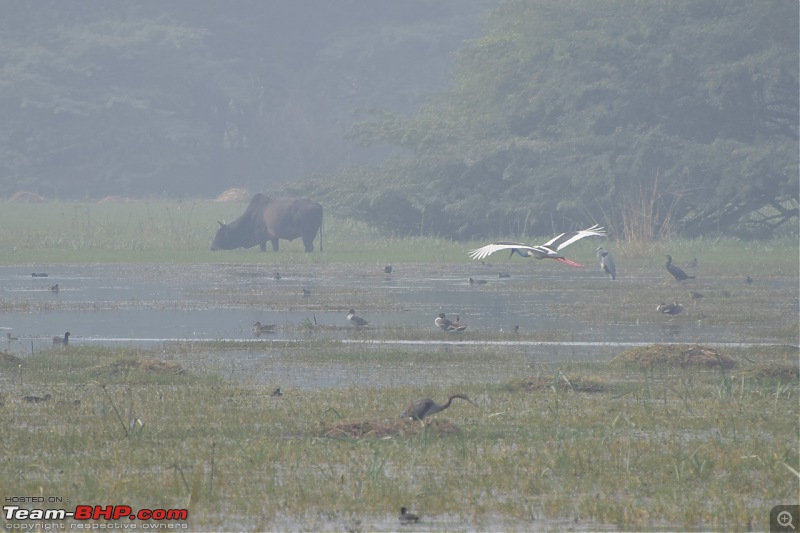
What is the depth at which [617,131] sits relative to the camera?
39.2 meters

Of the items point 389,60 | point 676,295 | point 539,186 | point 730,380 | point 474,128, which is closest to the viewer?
point 730,380

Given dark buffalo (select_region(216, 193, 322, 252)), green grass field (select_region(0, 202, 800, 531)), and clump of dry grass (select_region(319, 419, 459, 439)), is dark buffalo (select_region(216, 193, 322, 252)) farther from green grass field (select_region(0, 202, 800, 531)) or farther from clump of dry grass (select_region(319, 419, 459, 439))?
clump of dry grass (select_region(319, 419, 459, 439))

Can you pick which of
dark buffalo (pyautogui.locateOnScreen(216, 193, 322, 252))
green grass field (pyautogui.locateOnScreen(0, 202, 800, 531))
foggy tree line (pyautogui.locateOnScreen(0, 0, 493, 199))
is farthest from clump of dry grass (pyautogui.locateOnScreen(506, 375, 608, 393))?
foggy tree line (pyautogui.locateOnScreen(0, 0, 493, 199))

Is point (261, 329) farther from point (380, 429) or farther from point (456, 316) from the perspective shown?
point (380, 429)

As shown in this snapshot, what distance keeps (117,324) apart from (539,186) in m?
20.8

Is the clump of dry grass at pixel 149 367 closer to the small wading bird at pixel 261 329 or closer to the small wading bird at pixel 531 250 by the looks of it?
the small wading bird at pixel 261 329

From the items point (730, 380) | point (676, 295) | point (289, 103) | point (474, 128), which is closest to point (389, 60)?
point (289, 103)

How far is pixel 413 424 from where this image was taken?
33.9 ft

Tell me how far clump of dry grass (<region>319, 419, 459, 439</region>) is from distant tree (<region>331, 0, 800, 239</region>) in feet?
85.7

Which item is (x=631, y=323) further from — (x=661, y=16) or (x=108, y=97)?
(x=108, y=97)

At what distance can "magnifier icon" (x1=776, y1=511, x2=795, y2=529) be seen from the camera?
761 centimetres

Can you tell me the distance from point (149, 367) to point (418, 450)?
Result: 15.5 feet

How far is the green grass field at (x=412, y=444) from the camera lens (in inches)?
318

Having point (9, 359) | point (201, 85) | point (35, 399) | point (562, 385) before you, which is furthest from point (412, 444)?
point (201, 85)
